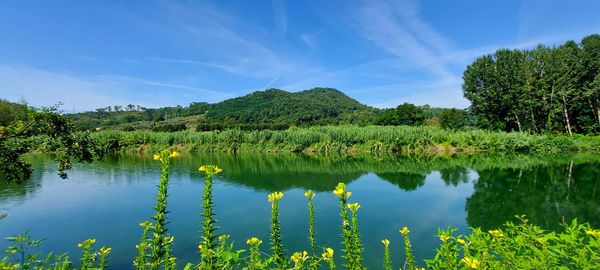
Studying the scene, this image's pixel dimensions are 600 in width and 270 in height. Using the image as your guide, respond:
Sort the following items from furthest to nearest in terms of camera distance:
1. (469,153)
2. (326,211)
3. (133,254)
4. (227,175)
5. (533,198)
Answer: (469,153)
(227,175)
(533,198)
(326,211)
(133,254)

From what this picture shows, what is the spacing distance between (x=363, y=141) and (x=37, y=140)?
30.9 metres

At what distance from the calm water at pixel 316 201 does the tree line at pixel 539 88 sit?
1270 cm

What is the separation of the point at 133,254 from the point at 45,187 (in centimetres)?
1347

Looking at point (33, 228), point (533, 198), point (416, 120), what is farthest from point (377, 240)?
point (416, 120)

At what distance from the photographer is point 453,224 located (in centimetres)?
980

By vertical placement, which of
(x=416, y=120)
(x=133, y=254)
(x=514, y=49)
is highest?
(x=514, y=49)

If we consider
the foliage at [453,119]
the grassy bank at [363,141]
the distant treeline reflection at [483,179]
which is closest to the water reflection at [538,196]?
the distant treeline reflection at [483,179]

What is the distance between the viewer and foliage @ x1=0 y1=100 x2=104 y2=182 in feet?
17.3

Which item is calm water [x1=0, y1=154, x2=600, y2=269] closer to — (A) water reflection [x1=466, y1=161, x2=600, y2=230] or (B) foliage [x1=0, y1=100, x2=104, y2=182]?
(A) water reflection [x1=466, y1=161, x2=600, y2=230]

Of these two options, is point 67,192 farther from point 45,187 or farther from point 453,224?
point 453,224

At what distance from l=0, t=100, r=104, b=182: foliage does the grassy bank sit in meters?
23.3

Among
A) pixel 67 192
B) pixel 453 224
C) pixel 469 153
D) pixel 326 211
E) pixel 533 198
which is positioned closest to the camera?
pixel 453 224

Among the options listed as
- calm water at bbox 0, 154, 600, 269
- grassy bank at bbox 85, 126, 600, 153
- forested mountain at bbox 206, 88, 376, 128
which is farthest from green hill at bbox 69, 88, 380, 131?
calm water at bbox 0, 154, 600, 269

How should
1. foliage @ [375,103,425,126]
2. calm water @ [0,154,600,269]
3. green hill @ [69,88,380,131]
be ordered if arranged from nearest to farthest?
1. calm water @ [0,154,600,269]
2. foliage @ [375,103,425,126]
3. green hill @ [69,88,380,131]
